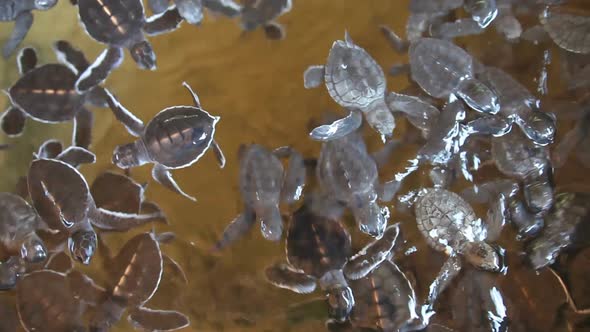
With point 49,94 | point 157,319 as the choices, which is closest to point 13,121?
point 49,94

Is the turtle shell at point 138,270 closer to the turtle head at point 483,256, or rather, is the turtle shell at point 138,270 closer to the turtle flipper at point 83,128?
the turtle flipper at point 83,128

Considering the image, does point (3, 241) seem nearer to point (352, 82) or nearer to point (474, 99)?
point (352, 82)

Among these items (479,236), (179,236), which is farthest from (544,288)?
(179,236)

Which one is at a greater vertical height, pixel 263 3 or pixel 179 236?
pixel 263 3

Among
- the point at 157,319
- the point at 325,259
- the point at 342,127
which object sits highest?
the point at 342,127

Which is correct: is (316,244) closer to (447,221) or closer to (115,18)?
(447,221)

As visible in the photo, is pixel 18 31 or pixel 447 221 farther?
pixel 18 31

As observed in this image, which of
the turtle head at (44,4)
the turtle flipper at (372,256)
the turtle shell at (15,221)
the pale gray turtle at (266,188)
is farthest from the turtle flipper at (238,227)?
the turtle head at (44,4)

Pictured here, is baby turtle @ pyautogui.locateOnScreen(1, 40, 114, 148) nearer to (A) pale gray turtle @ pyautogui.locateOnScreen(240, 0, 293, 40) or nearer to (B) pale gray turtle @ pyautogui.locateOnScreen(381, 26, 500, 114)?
(A) pale gray turtle @ pyautogui.locateOnScreen(240, 0, 293, 40)
